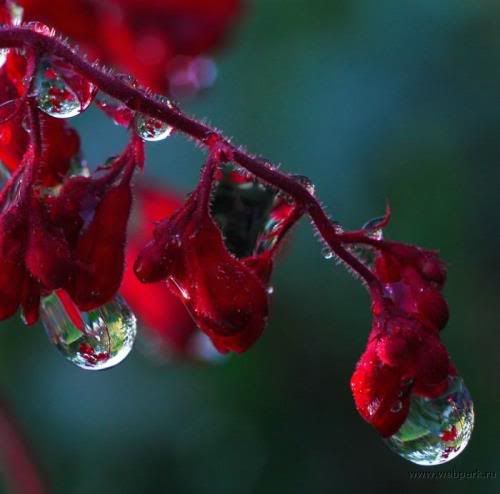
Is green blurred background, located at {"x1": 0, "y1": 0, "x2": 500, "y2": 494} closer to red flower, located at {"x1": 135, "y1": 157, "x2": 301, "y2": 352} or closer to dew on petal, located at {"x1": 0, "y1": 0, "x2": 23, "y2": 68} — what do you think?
dew on petal, located at {"x1": 0, "y1": 0, "x2": 23, "y2": 68}

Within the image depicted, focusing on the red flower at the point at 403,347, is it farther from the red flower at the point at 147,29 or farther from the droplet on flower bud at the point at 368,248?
the red flower at the point at 147,29

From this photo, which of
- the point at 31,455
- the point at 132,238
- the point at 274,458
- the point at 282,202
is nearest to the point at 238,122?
the point at 274,458

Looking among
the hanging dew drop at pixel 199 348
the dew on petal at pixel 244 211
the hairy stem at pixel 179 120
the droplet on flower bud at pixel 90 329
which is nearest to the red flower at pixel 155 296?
the hanging dew drop at pixel 199 348

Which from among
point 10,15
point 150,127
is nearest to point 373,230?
point 150,127

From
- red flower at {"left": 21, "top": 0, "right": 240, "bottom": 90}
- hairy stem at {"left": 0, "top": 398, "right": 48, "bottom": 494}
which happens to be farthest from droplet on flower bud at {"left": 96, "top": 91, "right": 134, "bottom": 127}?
hairy stem at {"left": 0, "top": 398, "right": 48, "bottom": 494}

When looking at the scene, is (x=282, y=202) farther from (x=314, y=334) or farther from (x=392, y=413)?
(x=314, y=334)
